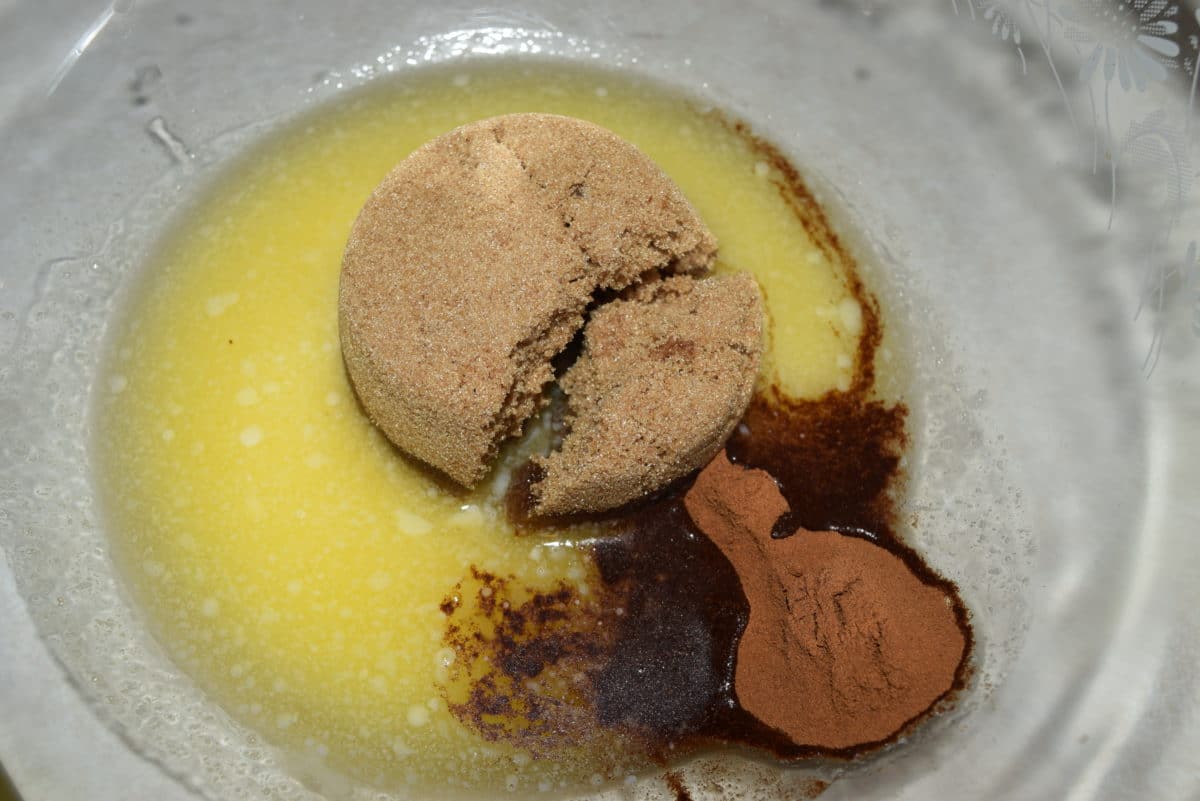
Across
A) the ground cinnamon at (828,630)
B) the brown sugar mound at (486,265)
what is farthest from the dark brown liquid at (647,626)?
the brown sugar mound at (486,265)

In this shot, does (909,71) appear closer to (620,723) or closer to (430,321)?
(430,321)

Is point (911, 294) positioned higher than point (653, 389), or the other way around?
point (911, 294)

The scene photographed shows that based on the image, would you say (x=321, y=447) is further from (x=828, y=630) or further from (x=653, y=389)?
(x=828, y=630)

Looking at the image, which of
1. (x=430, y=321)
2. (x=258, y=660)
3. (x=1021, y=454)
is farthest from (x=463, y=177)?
(x=1021, y=454)

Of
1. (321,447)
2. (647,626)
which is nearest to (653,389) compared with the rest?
(647,626)

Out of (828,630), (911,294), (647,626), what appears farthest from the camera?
(911,294)

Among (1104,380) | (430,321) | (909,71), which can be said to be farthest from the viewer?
(909,71)
